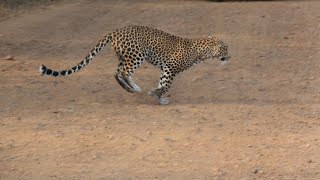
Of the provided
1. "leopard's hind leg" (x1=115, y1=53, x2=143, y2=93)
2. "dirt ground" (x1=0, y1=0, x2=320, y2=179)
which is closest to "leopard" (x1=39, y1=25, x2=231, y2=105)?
"leopard's hind leg" (x1=115, y1=53, x2=143, y2=93)

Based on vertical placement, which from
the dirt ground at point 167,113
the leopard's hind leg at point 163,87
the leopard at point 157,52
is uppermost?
the leopard at point 157,52

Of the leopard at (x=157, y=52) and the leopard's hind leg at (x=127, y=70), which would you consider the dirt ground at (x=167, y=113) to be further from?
the leopard at (x=157, y=52)

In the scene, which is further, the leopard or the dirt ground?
the leopard

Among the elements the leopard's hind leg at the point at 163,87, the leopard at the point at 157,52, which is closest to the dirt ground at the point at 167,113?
the leopard's hind leg at the point at 163,87

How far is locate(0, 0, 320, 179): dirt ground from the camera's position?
7113 millimetres

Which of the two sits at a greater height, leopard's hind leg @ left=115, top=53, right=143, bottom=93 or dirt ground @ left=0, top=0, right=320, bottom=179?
leopard's hind leg @ left=115, top=53, right=143, bottom=93

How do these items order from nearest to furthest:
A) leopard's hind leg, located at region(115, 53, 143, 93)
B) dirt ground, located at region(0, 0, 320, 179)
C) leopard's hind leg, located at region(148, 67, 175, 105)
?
dirt ground, located at region(0, 0, 320, 179), leopard's hind leg, located at region(148, 67, 175, 105), leopard's hind leg, located at region(115, 53, 143, 93)

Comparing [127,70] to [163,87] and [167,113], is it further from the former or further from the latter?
[167,113]

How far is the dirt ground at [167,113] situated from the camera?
23.3 feet

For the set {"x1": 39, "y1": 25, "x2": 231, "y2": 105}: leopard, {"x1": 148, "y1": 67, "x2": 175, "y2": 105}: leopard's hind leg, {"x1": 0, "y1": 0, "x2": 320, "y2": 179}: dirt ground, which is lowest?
{"x1": 0, "y1": 0, "x2": 320, "y2": 179}: dirt ground

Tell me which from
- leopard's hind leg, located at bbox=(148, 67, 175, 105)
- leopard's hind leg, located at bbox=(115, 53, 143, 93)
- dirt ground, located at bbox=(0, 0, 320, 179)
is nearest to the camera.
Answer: dirt ground, located at bbox=(0, 0, 320, 179)

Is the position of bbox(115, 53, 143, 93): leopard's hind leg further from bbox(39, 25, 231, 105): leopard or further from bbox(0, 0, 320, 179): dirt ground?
bbox(0, 0, 320, 179): dirt ground

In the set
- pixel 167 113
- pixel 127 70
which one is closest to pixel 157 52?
pixel 127 70

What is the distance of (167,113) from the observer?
9016mm
